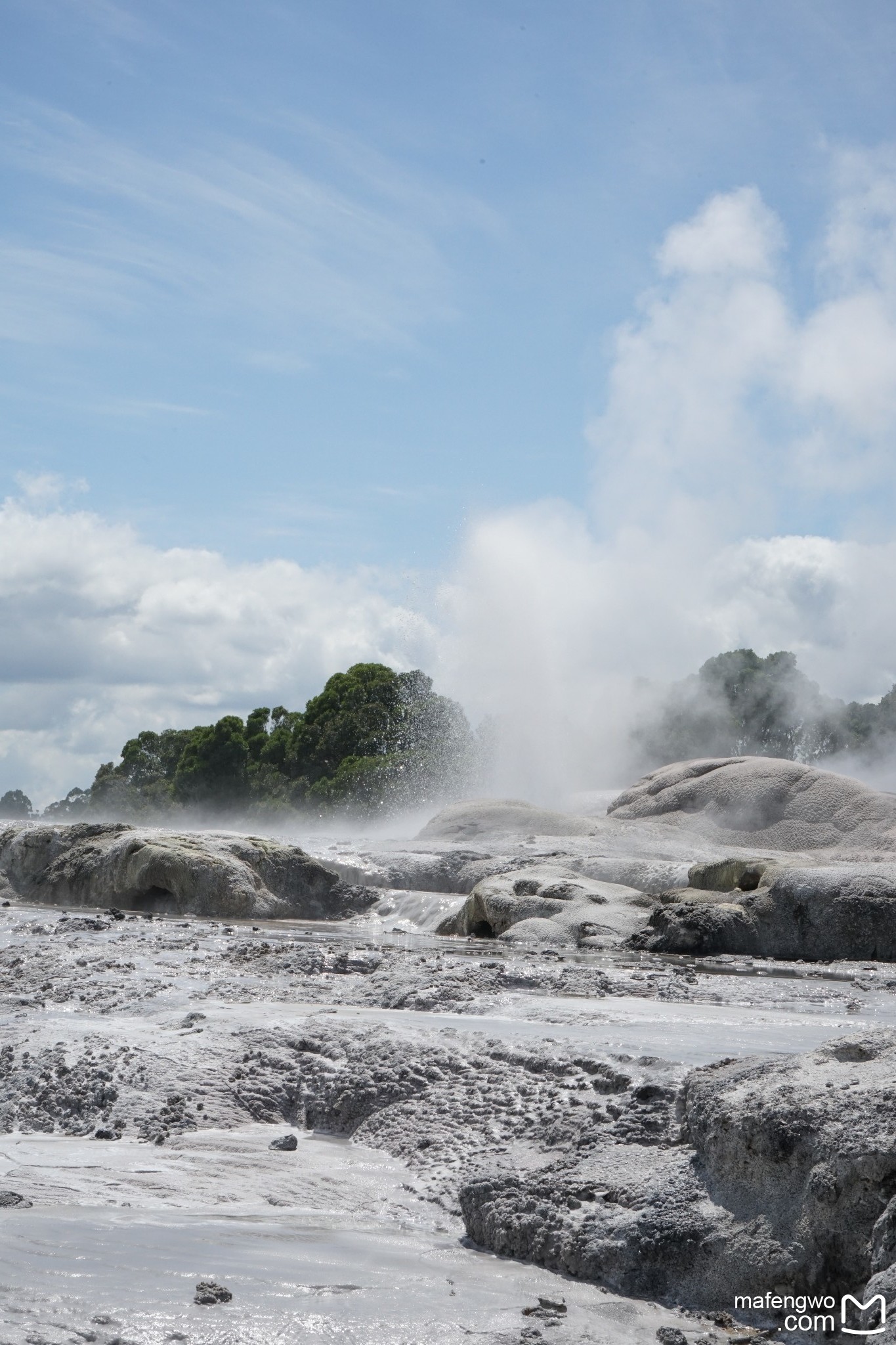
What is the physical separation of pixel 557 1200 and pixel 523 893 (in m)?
11.9

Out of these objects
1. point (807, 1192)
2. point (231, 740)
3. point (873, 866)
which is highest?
point (231, 740)

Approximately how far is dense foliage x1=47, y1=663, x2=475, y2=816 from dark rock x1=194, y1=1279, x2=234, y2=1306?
38.0m

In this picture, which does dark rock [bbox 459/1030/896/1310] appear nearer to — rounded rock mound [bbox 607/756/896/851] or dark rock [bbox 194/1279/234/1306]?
dark rock [bbox 194/1279/234/1306]

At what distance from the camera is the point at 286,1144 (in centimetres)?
524

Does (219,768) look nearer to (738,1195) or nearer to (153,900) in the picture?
(153,900)

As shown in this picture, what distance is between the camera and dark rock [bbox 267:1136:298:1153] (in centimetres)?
524

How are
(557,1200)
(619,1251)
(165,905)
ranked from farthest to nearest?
(165,905) → (557,1200) → (619,1251)

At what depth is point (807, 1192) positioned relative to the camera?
143 inches

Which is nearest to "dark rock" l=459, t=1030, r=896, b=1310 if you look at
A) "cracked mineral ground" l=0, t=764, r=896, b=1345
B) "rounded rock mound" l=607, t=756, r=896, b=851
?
"cracked mineral ground" l=0, t=764, r=896, b=1345

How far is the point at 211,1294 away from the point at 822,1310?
5.32ft

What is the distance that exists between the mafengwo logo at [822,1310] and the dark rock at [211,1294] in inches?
55.8

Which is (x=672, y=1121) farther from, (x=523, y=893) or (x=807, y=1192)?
(x=523, y=893)

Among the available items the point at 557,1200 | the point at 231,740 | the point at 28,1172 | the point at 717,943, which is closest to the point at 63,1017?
the point at 28,1172

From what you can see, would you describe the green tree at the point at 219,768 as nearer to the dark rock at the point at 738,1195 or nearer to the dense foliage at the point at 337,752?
the dense foliage at the point at 337,752
